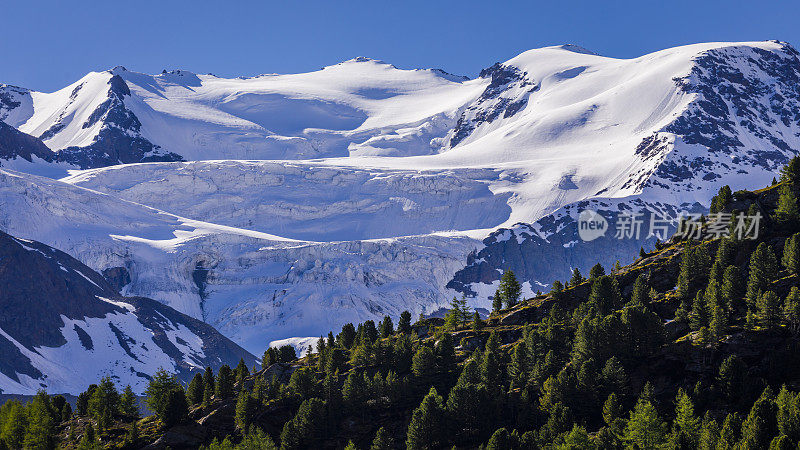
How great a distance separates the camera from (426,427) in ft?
408

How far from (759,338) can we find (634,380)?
1608 cm

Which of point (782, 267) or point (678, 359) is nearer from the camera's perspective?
point (678, 359)

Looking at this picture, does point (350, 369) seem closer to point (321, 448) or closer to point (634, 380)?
point (321, 448)

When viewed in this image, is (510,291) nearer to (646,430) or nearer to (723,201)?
(723,201)

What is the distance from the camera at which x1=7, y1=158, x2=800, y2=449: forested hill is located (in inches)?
4481

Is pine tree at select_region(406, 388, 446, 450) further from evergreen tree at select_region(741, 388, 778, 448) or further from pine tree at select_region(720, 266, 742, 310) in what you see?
pine tree at select_region(720, 266, 742, 310)

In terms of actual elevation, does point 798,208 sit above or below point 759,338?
above

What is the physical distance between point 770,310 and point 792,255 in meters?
15.8

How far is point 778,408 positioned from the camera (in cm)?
10456

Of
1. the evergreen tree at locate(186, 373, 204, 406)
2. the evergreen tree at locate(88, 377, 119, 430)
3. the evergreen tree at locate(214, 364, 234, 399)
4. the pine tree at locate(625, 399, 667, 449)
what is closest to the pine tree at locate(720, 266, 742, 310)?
the pine tree at locate(625, 399, 667, 449)

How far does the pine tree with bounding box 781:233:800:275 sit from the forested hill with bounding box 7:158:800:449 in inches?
10.0

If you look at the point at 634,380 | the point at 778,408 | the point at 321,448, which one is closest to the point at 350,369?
the point at 321,448

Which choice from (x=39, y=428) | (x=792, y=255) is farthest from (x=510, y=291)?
(x=39, y=428)

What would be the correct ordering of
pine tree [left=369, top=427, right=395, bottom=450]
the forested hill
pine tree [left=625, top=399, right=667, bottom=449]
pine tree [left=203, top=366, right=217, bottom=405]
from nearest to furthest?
pine tree [left=625, top=399, right=667, bottom=449], the forested hill, pine tree [left=369, top=427, right=395, bottom=450], pine tree [left=203, top=366, right=217, bottom=405]
